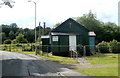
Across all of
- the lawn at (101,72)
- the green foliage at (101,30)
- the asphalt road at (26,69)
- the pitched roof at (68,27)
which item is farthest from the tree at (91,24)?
the lawn at (101,72)

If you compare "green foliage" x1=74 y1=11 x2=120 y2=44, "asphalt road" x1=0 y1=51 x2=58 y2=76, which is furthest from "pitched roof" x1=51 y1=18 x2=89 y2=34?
"green foliage" x1=74 y1=11 x2=120 y2=44

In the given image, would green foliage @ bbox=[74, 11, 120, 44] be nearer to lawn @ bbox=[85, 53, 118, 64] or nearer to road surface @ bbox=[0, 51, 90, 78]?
lawn @ bbox=[85, 53, 118, 64]

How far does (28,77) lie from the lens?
12.3 metres

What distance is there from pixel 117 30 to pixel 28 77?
57958 millimetres

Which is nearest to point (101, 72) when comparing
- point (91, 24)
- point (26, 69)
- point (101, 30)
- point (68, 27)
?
point (26, 69)

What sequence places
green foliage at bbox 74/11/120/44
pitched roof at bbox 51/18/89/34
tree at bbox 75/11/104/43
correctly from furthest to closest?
tree at bbox 75/11/104/43 < green foliage at bbox 74/11/120/44 < pitched roof at bbox 51/18/89/34

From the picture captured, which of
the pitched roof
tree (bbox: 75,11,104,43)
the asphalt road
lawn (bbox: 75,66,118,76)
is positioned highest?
tree (bbox: 75,11,104,43)

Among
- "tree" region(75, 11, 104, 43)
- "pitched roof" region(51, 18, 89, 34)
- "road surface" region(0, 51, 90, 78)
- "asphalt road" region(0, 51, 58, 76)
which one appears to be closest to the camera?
"road surface" region(0, 51, 90, 78)

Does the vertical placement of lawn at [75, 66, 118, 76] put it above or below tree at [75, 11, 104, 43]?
below

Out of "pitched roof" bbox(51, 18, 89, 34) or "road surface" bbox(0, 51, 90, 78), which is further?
"pitched roof" bbox(51, 18, 89, 34)

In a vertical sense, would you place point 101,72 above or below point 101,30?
below

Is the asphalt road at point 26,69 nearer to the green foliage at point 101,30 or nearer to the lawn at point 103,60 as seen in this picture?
the lawn at point 103,60

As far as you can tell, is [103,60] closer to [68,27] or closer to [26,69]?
[26,69]

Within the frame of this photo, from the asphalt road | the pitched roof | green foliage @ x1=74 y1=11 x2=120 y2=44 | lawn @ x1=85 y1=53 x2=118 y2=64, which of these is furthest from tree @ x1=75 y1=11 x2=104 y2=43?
the asphalt road
